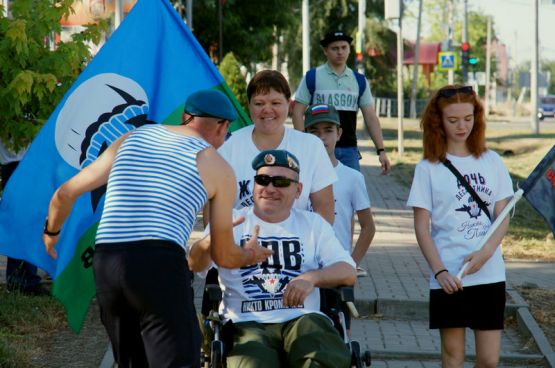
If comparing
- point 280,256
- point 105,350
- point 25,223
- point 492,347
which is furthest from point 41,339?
point 492,347

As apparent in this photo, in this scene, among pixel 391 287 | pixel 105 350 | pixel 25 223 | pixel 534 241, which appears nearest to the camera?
pixel 25 223

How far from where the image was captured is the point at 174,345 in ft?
14.1

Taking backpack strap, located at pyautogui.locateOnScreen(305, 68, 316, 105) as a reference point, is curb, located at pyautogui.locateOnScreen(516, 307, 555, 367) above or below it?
below

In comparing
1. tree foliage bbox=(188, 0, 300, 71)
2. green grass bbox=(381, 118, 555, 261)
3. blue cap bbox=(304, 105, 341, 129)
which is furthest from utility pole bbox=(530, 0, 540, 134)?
blue cap bbox=(304, 105, 341, 129)

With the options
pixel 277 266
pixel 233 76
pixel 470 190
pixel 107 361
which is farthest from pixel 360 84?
pixel 233 76

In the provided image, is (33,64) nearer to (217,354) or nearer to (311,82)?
(311,82)

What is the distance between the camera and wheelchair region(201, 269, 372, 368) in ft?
15.9

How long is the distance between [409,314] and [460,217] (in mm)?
3453

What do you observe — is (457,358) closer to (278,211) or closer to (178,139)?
(278,211)

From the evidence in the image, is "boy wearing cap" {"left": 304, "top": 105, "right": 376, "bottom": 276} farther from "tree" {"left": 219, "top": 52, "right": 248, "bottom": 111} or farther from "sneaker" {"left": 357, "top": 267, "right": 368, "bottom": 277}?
"tree" {"left": 219, "top": 52, "right": 248, "bottom": 111}

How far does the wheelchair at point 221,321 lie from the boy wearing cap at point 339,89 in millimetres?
3652

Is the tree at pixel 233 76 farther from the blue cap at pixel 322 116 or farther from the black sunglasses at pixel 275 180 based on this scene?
the black sunglasses at pixel 275 180

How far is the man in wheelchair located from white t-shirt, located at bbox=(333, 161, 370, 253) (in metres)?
1.27

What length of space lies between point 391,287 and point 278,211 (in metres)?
4.35
